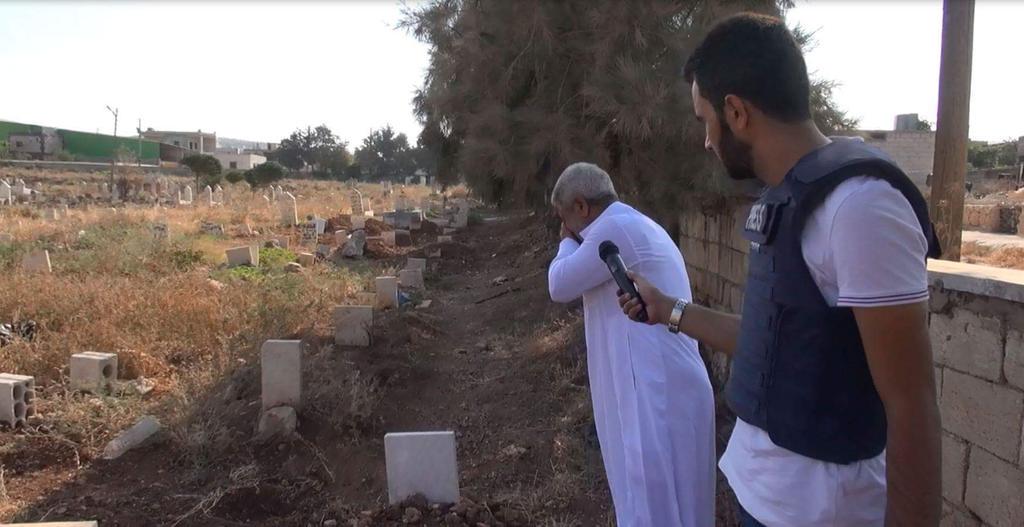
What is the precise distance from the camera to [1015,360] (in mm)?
2445

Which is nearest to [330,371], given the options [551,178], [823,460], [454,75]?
[551,178]

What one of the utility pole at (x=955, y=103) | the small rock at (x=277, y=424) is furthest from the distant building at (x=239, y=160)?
the utility pole at (x=955, y=103)

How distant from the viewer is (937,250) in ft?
4.11

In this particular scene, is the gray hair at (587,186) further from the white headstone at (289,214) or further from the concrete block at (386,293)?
the white headstone at (289,214)

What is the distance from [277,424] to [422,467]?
→ 4.95 ft

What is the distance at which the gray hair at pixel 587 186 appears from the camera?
2.64 m

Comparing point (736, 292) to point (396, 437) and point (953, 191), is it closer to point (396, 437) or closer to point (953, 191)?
point (953, 191)

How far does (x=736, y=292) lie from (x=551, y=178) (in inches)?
91.0

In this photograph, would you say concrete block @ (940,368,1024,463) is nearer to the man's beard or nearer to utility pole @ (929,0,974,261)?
the man's beard

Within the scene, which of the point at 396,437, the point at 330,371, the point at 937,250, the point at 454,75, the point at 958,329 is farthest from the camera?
the point at 454,75

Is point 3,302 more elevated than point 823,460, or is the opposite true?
point 823,460

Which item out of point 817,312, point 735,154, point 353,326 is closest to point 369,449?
point 353,326

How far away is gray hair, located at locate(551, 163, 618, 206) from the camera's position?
2639mm

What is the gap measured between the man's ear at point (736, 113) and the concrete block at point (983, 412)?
70.9 inches
